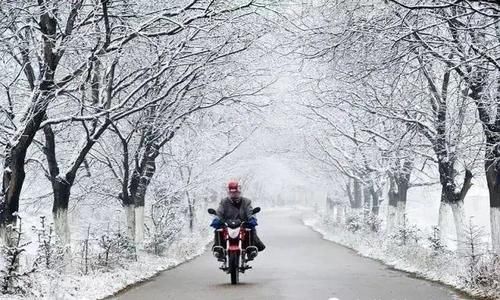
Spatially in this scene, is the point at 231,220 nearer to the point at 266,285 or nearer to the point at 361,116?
the point at 266,285

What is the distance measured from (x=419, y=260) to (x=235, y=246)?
731 cm

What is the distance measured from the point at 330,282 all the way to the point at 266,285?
152 centimetres

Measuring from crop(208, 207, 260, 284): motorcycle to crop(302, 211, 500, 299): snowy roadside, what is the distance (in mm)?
4170

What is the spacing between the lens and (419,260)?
18562 millimetres

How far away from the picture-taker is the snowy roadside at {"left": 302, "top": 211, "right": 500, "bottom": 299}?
13344 mm

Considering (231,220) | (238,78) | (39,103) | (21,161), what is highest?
(238,78)

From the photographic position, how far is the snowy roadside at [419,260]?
43.8 feet

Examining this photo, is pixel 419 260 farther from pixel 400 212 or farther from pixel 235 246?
pixel 400 212

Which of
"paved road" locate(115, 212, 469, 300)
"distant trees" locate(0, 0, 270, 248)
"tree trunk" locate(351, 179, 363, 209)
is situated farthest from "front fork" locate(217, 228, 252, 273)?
"tree trunk" locate(351, 179, 363, 209)

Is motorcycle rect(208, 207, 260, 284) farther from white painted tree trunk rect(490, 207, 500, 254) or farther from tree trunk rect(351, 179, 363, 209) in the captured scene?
tree trunk rect(351, 179, 363, 209)

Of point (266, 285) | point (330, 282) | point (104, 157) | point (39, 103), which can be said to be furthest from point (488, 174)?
point (104, 157)

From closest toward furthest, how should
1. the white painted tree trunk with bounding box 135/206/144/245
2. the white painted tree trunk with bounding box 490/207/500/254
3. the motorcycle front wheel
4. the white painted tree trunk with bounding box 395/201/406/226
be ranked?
1. the motorcycle front wheel
2. the white painted tree trunk with bounding box 490/207/500/254
3. the white painted tree trunk with bounding box 135/206/144/245
4. the white painted tree trunk with bounding box 395/201/406/226

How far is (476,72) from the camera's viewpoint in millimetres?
13531

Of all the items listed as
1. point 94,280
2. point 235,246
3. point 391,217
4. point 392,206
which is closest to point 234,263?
point 235,246
